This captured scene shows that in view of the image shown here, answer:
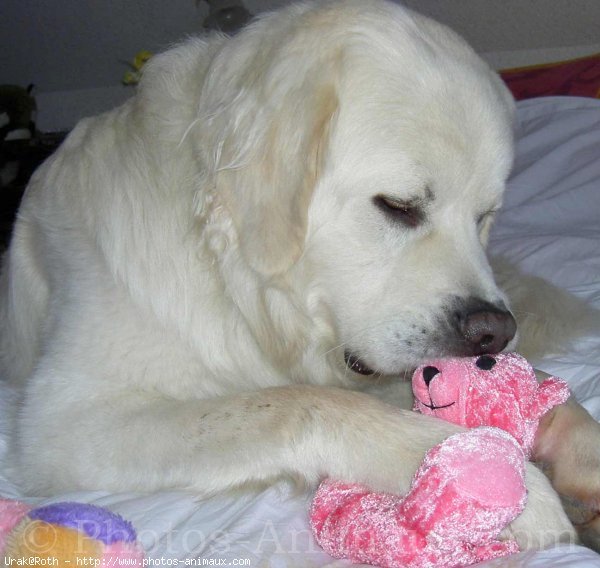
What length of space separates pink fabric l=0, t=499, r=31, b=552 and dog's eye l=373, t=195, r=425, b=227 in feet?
Answer: 2.98

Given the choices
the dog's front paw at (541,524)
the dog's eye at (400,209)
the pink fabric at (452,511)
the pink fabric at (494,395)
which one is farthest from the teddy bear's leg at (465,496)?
the dog's eye at (400,209)

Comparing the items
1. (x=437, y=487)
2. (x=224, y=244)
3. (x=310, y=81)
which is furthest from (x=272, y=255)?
(x=437, y=487)

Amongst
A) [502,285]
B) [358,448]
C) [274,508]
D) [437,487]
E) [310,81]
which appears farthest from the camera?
[502,285]

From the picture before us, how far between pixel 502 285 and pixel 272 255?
3.24 feet

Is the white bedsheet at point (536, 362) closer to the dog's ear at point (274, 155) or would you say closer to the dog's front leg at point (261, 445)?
the dog's front leg at point (261, 445)

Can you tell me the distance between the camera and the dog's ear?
1578 millimetres

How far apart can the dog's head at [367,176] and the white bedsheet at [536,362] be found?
0.42m

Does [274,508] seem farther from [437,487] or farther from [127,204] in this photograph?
[127,204]

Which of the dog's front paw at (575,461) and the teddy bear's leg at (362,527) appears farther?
the dog's front paw at (575,461)

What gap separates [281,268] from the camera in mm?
1647

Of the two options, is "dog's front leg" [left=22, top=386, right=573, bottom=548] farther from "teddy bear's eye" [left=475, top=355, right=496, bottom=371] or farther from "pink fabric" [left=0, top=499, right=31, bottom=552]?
"pink fabric" [left=0, top=499, right=31, bottom=552]

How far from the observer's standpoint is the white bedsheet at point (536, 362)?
53.0 inches

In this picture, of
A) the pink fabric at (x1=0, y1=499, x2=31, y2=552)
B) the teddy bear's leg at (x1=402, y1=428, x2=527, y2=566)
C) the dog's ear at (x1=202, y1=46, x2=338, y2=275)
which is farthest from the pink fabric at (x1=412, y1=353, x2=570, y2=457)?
the pink fabric at (x1=0, y1=499, x2=31, y2=552)

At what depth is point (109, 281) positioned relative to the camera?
5.80 feet
